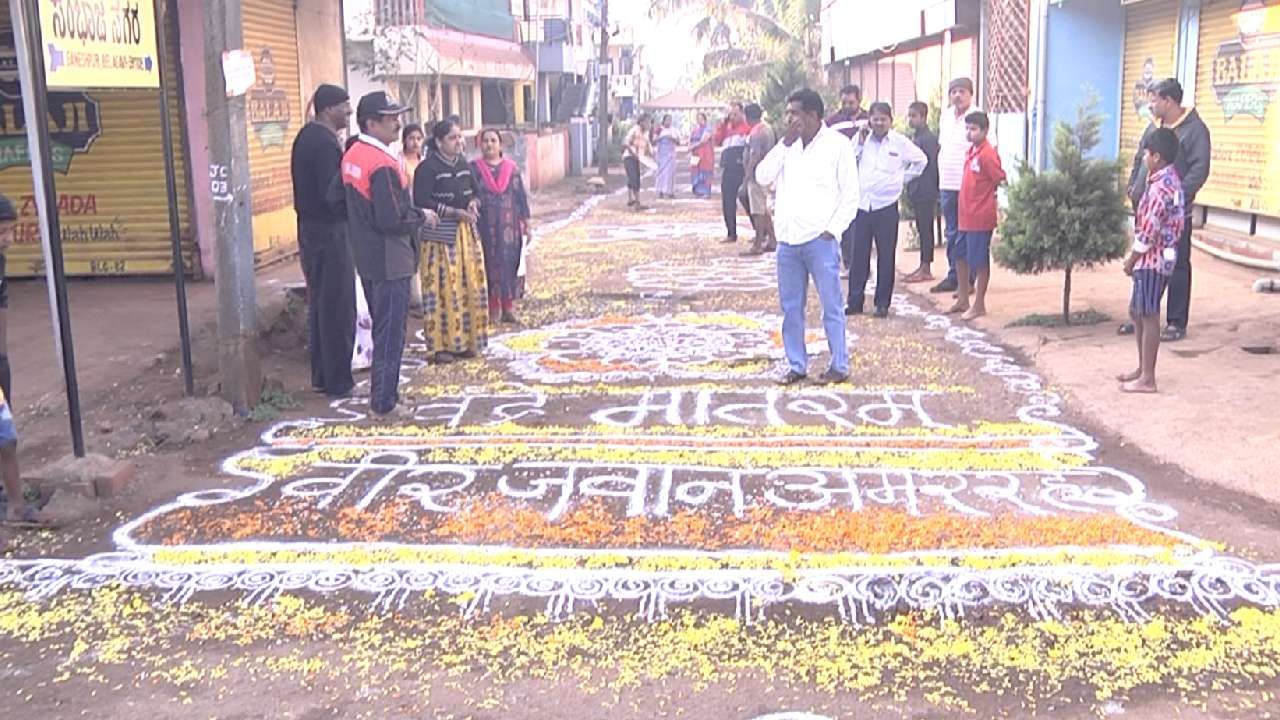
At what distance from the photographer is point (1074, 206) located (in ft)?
28.1

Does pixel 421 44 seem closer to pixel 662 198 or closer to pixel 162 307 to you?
pixel 662 198

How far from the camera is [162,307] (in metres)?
9.87

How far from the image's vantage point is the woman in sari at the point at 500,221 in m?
9.09

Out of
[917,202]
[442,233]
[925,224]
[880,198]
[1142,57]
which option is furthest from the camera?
[1142,57]

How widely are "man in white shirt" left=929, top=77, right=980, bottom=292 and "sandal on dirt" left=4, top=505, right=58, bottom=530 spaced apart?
7696mm

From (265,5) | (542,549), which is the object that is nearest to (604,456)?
(542,549)

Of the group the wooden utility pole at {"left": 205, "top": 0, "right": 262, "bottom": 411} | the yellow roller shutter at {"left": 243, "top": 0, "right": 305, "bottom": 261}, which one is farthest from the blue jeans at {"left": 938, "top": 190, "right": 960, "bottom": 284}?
the yellow roller shutter at {"left": 243, "top": 0, "right": 305, "bottom": 261}

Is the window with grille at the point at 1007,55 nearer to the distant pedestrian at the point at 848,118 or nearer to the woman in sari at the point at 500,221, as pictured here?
the distant pedestrian at the point at 848,118

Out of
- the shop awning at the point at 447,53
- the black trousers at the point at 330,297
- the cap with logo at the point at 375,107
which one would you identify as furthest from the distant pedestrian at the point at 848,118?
the shop awning at the point at 447,53

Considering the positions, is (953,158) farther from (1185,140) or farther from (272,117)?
(272,117)

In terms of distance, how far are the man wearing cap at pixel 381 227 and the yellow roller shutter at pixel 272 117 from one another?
5.39 m

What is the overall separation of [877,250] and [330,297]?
173 inches

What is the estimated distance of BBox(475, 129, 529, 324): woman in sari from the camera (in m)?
9.09

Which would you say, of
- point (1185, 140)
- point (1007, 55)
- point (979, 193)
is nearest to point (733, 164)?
point (1007, 55)
